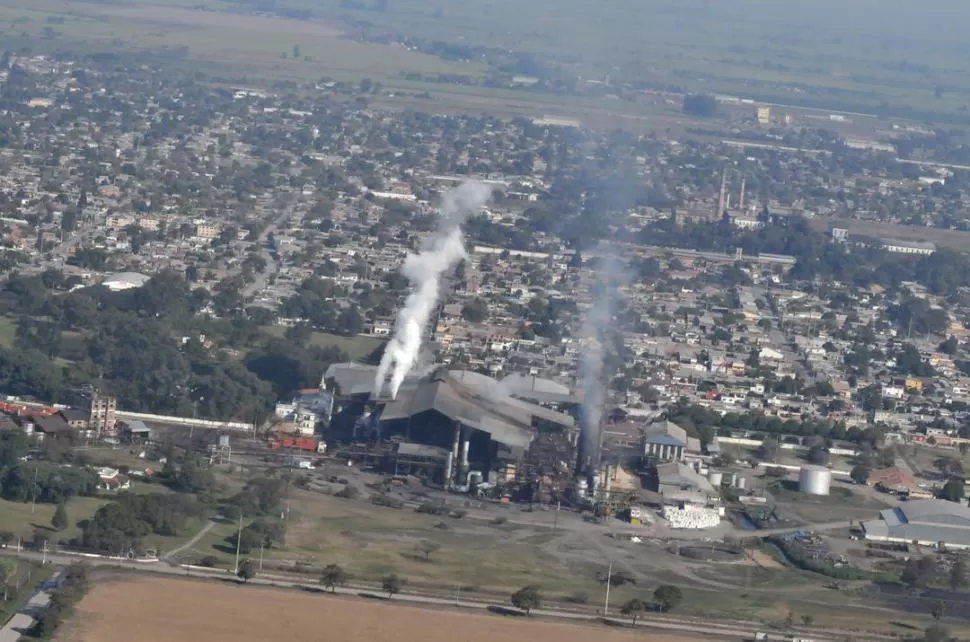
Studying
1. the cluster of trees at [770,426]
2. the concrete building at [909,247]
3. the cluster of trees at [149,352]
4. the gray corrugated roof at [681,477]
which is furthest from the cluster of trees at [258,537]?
the concrete building at [909,247]

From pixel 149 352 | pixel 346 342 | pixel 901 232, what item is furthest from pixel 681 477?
pixel 901 232

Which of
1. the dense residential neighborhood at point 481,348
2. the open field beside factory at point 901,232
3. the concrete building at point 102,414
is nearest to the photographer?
the dense residential neighborhood at point 481,348

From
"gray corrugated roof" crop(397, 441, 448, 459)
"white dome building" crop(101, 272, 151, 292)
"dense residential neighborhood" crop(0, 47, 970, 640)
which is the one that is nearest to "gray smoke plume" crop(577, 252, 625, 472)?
"dense residential neighborhood" crop(0, 47, 970, 640)

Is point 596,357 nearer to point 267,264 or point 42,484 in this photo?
point 267,264

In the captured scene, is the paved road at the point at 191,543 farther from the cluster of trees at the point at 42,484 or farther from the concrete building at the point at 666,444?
the concrete building at the point at 666,444

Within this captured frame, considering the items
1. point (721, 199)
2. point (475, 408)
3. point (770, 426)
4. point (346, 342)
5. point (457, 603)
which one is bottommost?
point (721, 199)

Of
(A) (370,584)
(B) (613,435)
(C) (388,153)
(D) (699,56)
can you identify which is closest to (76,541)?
(A) (370,584)

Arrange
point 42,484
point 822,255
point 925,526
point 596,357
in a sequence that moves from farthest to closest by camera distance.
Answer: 1. point 822,255
2. point 596,357
3. point 925,526
4. point 42,484
